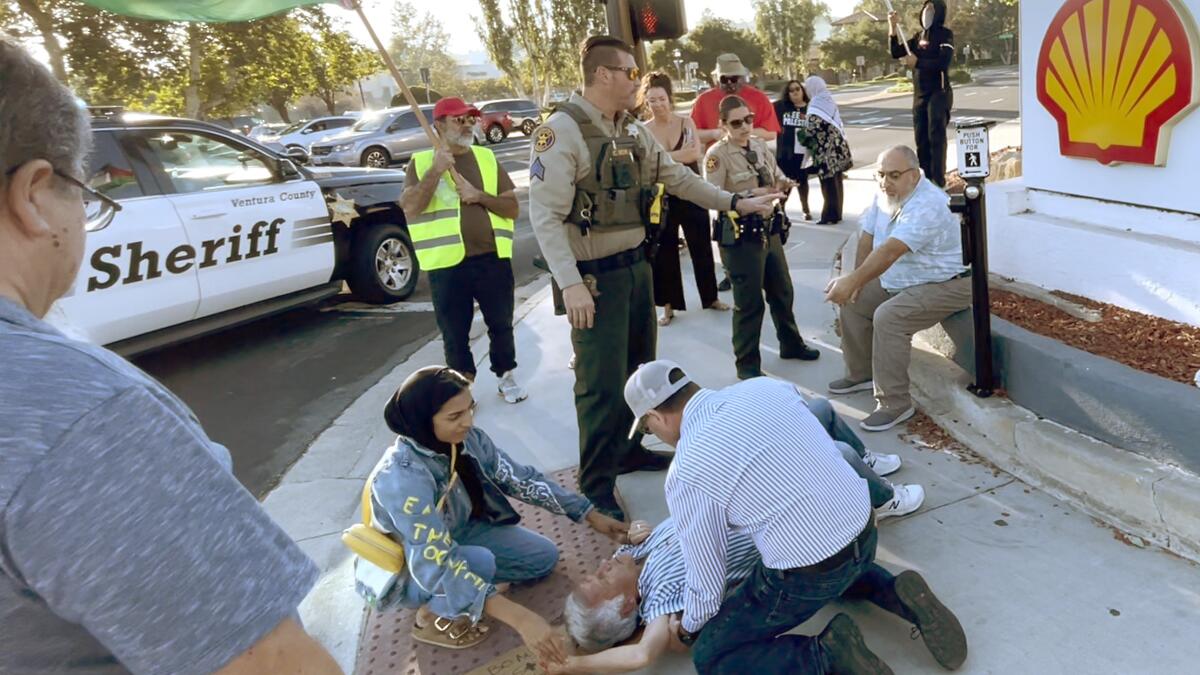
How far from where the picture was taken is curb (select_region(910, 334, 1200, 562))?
106 inches

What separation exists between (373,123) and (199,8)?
757 inches

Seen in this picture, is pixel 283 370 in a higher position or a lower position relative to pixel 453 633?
higher

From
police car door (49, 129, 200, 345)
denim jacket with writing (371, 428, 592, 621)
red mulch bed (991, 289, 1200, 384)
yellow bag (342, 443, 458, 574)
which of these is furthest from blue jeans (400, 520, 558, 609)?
police car door (49, 129, 200, 345)

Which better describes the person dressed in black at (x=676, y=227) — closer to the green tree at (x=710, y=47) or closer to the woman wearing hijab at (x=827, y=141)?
the woman wearing hijab at (x=827, y=141)

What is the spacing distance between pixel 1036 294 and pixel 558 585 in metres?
2.95

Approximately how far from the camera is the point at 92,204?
1.18m

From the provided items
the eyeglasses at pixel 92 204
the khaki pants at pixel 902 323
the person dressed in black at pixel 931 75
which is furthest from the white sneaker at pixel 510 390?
the person dressed in black at pixel 931 75

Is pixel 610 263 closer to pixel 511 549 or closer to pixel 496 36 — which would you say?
pixel 511 549

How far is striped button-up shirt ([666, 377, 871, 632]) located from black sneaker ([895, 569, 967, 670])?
0.26m

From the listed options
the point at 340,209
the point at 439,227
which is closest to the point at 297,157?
the point at 340,209

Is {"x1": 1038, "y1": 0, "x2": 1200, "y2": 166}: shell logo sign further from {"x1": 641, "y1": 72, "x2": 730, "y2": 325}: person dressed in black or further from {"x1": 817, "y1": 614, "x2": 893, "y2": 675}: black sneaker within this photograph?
{"x1": 817, "y1": 614, "x2": 893, "y2": 675}: black sneaker

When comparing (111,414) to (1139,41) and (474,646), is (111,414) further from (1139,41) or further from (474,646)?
(1139,41)

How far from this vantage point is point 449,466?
→ 279 cm

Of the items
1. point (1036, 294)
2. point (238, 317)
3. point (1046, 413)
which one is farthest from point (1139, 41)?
point (238, 317)
